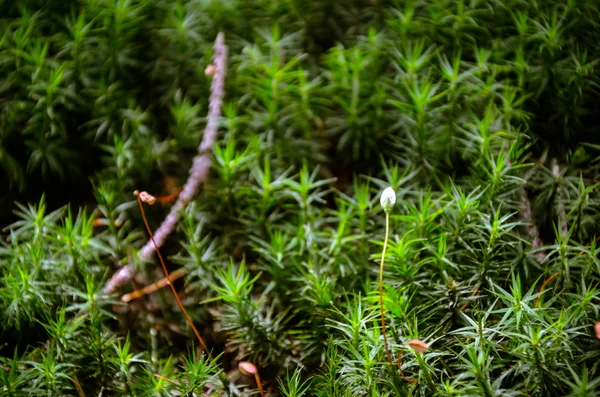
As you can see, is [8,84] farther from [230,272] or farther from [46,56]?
[230,272]

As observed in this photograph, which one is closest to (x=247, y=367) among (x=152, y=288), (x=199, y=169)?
(x=152, y=288)

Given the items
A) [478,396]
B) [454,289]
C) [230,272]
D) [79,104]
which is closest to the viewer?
[478,396]

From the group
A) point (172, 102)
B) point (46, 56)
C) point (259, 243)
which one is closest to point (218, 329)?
point (259, 243)

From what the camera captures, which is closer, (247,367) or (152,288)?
(247,367)

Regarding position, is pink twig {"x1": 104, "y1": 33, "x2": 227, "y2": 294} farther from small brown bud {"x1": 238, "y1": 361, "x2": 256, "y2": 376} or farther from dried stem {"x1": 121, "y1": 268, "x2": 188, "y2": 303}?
small brown bud {"x1": 238, "y1": 361, "x2": 256, "y2": 376}

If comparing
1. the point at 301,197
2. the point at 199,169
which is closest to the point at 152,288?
the point at 199,169

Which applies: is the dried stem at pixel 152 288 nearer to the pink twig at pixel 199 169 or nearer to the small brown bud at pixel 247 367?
the pink twig at pixel 199 169

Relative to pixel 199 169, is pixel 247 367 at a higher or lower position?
lower

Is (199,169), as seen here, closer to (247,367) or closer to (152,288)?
(152,288)
